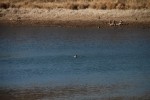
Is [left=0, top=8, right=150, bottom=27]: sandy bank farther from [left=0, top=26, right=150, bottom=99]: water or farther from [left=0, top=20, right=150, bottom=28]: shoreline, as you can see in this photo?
[left=0, top=26, right=150, bottom=99]: water

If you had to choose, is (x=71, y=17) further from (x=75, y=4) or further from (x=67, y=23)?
(x=75, y=4)

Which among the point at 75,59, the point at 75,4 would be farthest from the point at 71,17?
the point at 75,59

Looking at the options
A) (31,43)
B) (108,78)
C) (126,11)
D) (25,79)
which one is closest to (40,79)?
(25,79)

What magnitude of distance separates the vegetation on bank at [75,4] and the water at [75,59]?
319 cm

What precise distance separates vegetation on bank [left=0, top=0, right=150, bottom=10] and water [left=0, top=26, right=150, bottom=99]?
126 inches

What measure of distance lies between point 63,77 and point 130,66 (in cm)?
260

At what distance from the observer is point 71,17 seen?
92.7 feet

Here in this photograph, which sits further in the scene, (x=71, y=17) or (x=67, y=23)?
(x=71, y=17)

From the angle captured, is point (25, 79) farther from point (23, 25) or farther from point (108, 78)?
point (23, 25)

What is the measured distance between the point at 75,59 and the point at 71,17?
8.48 meters

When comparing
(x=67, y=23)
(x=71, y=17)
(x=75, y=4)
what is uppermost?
(x=75, y=4)

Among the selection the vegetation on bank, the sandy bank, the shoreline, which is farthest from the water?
the vegetation on bank

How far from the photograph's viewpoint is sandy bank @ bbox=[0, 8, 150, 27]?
27578mm

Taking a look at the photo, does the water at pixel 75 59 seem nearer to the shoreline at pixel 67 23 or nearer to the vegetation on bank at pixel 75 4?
the shoreline at pixel 67 23
